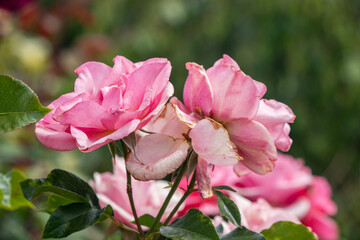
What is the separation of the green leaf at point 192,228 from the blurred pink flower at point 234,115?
0.05 feet

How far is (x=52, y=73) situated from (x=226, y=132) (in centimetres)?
139

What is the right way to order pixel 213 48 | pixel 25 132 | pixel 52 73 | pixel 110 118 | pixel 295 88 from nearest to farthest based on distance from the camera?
pixel 110 118 < pixel 25 132 < pixel 52 73 < pixel 295 88 < pixel 213 48

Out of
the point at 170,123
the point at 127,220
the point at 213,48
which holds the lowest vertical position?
the point at 213,48

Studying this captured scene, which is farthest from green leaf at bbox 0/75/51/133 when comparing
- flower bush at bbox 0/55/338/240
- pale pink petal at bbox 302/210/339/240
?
pale pink petal at bbox 302/210/339/240

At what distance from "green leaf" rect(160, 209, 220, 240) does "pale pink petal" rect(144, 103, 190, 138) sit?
51mm

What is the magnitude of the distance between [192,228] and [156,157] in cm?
5

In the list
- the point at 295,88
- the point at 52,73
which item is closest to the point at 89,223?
the point at 52,73

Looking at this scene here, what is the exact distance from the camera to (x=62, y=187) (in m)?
0.34

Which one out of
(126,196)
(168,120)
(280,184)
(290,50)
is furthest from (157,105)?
(290,50)

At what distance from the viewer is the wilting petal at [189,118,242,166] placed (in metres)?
0.30

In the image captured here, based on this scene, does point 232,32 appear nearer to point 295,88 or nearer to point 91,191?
point 295,88

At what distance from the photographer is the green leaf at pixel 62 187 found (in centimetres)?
33

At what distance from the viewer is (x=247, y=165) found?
1.13ft

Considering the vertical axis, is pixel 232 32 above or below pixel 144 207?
below
